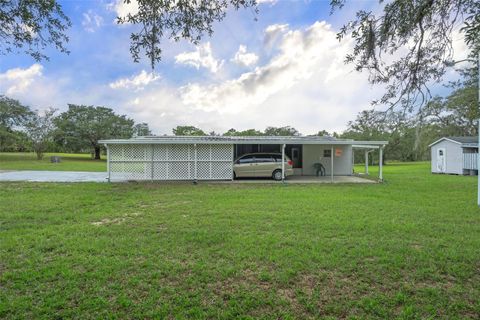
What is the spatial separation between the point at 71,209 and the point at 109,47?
4.86 metres

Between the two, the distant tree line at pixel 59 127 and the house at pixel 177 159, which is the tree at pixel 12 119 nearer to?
the distant tree line at pixel 59 127

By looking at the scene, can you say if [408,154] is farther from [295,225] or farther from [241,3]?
[241,3]

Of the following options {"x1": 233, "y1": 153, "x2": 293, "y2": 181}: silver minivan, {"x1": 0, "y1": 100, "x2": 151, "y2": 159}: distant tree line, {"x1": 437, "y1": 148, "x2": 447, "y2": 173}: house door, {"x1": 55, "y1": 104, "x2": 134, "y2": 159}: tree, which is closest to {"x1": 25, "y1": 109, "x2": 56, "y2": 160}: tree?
{"x1": 0, "y1": 100, "x2": 151, "y2": 159}: distant tree line

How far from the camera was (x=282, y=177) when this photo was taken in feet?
45.9

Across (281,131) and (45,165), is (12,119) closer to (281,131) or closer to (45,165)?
(45,165)

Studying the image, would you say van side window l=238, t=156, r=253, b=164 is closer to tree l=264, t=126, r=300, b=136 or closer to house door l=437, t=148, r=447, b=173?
house door l=437, t=148, r=447, b=173

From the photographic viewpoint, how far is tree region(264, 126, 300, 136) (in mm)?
44344

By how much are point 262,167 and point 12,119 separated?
33.8 meters

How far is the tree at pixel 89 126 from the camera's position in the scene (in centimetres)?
3922

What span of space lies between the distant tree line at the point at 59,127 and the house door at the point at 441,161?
30.3 m

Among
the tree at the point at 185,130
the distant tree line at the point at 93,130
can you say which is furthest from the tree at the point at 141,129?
the tree at the point at 185,130

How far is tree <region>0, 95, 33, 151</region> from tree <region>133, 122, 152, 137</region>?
1416 cm

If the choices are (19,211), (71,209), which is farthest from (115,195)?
(19,211)

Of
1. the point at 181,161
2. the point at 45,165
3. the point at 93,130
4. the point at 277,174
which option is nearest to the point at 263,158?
the point at 277,174
